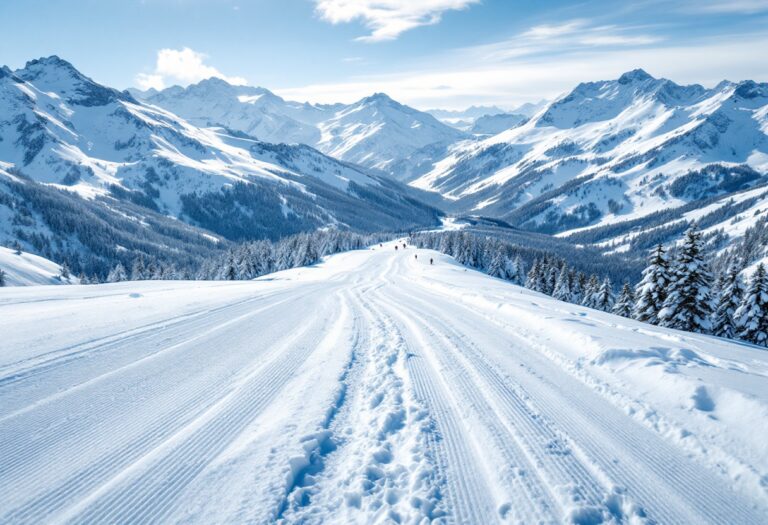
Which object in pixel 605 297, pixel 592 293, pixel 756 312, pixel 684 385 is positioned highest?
pixel 756 312

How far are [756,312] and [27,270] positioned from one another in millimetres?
106224

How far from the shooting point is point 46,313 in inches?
444

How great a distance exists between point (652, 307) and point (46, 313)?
35.9 m

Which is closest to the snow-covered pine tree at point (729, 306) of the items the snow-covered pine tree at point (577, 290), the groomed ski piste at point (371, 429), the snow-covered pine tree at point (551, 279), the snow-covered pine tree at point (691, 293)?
the snow-covered pine tree at point (691, 293)

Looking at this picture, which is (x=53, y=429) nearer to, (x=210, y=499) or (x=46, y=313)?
(x=210, y=499)

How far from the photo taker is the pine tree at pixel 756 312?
26969mm

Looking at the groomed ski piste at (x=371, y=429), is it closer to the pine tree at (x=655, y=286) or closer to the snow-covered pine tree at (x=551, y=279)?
the pine tree at (x=655, y=286)

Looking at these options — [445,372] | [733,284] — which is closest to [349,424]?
[445,372]

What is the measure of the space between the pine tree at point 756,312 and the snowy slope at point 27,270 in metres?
95.9

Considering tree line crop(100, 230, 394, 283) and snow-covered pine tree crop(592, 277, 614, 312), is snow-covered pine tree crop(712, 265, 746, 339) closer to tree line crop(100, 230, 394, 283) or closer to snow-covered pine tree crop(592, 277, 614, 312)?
snow-covered pine tree crop(592, 277, 614, 312)

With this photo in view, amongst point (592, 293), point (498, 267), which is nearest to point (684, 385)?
point (592, 293)

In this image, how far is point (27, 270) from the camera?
7456cm

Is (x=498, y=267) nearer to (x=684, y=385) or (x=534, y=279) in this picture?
(x=534, y=279)

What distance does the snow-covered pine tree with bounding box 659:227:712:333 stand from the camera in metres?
25.7
